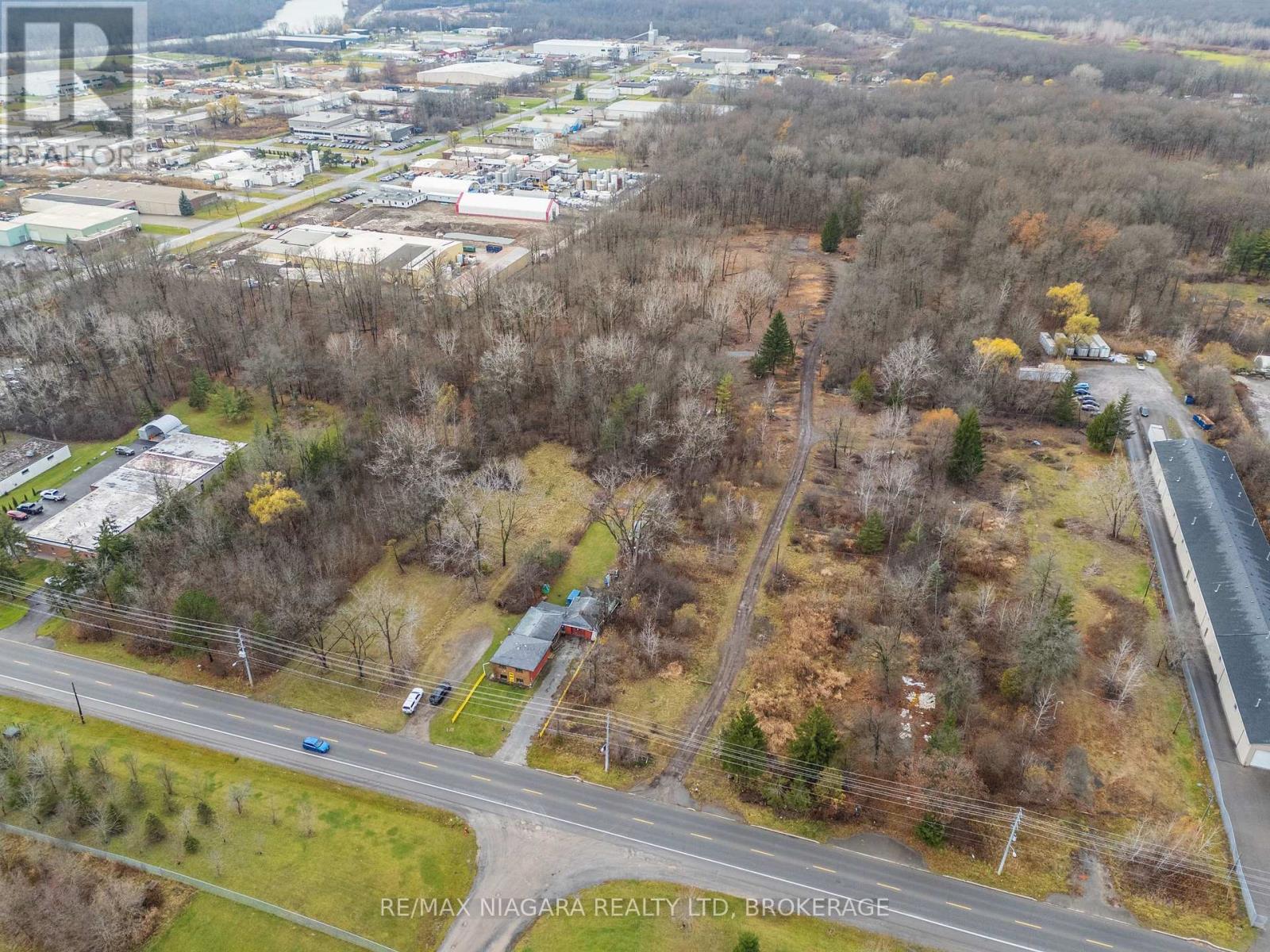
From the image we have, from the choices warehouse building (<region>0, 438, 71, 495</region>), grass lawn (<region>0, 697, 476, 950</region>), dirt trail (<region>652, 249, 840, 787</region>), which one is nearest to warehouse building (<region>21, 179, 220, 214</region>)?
warehouse building (<region>0, 438, 71, 495</region>)

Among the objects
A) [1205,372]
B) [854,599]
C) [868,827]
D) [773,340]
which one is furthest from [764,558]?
[1205,372]

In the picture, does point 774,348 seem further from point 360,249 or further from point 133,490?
point 360,249

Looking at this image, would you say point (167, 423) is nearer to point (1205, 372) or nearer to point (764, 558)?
point (764, 558)

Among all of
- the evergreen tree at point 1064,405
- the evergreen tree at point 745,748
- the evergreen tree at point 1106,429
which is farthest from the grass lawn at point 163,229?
the evergreen tree at point 1106,429

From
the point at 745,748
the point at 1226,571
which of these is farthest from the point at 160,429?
the point at 1226,571

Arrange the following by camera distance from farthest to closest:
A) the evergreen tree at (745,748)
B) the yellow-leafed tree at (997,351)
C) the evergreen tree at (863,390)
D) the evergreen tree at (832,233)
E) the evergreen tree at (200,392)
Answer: the evergreen tree at (832,233), the evergreen tree at (863,390), the yellow-leafed tree at (997,351), the evergreen tree at (200,392), the evergreen tree at (745,748)

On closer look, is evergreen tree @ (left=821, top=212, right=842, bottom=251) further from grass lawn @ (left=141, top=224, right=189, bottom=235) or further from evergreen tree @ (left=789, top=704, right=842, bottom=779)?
grass lawn @ (left=141, top=224, right=189, bottom=235)

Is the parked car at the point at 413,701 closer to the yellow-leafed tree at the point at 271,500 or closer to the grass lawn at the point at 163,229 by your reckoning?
the yellow-leafed tree at the point at 271,500
